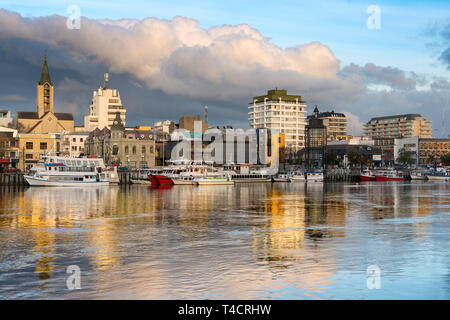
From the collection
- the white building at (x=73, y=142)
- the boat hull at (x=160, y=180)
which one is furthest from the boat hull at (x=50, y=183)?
the white building at (x=73, y=142)

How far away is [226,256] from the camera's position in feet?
86.6

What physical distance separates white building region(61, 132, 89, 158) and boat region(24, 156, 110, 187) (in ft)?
230

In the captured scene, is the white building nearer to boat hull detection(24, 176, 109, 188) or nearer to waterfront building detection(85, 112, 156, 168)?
waterfront building detection(85, 112, 156, 168)

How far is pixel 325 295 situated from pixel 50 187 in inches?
3651

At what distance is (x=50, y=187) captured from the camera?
103m

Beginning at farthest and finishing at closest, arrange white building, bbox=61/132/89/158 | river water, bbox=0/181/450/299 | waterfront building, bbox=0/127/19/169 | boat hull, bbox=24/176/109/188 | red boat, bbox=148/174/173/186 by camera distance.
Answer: white building, bbox=61/132/89/158 → waterfront building, bbox=0/127/19/169 → red boat, bbox=148/174/173/186 → boat hull, bbox=24/176/109/188 → river water, bbox=0/181/450/299

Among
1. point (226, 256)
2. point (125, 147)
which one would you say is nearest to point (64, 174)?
point (125, 147)

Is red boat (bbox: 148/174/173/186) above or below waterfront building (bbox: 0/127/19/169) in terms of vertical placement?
below

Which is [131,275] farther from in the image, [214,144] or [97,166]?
[214,144]

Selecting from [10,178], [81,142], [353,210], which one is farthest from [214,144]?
[353,210]

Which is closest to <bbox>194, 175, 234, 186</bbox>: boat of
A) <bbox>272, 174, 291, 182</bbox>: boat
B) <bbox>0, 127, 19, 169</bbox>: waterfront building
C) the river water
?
<bbox>272, 174, 291, 182</bbox>: boat

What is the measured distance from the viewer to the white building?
7111 inches

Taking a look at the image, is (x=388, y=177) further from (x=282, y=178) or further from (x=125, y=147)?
(x=125, y=147)

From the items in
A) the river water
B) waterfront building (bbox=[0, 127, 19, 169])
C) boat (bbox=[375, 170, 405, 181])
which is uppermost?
waterfront building (bbox=[0, 127, 19, 169])
